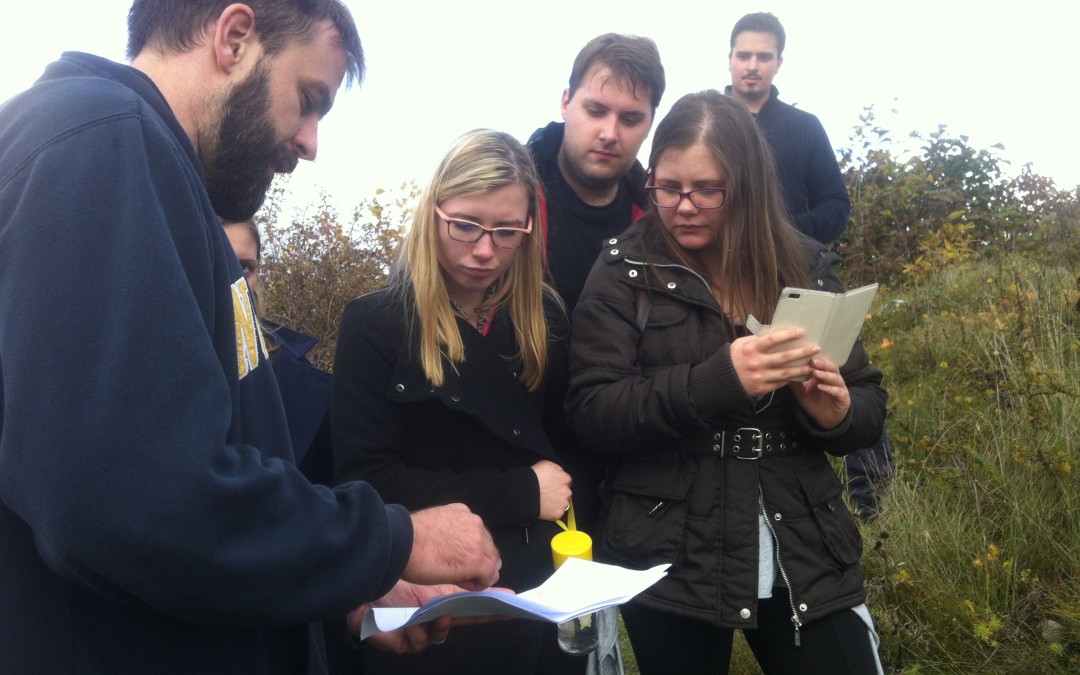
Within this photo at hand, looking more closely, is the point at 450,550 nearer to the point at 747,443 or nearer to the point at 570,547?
the point at 570,547

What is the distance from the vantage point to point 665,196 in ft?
8.40

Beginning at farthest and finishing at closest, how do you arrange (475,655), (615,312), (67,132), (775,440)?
(615,312) < (775,440) < (475,655) < (67,132)

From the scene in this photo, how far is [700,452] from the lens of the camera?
2297 millimetres

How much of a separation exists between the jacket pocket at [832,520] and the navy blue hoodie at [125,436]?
1.39m

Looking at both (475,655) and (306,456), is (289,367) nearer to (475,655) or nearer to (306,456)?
(306,456)

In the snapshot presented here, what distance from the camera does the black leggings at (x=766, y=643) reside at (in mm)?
2156

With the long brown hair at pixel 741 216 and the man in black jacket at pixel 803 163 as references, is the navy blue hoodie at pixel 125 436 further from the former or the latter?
the man in black jacket at pixel 803 163

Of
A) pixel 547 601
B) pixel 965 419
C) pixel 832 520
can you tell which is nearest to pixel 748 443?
pixel 832 520

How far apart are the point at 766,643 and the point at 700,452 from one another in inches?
21.0

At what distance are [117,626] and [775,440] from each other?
1.68 m

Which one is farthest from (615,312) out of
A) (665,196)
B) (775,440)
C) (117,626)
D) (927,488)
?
(927,488)

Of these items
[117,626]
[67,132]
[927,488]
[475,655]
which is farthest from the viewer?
[927,488]

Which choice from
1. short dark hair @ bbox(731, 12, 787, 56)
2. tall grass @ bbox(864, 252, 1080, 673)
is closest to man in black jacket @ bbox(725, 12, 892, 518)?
short dark hair @ bbox(731, 12, 787, 56)

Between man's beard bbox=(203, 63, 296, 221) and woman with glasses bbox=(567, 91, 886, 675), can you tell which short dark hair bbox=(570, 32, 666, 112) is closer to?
woman with glasses bbox=(567, 91, 886, 675)
